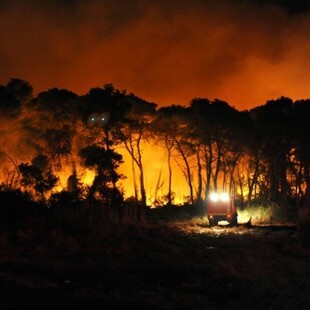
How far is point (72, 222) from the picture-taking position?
55.7 feet

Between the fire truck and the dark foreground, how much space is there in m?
11.1

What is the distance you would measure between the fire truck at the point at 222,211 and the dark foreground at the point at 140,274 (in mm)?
11149

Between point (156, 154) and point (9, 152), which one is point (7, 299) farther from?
point (156, 154)

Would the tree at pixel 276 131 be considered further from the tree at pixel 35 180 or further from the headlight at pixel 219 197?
the tree at pixel 35 180

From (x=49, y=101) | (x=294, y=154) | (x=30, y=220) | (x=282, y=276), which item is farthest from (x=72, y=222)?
(x=294, y=154)

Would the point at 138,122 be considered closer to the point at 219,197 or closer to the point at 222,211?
the point at 219,197

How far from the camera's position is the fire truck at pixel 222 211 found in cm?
2909

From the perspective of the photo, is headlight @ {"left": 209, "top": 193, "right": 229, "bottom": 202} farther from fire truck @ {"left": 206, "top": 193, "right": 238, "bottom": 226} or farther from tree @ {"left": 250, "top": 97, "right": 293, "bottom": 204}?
tree @ {"left": 250, "top": 97, "right": 293, "bottom": 204}

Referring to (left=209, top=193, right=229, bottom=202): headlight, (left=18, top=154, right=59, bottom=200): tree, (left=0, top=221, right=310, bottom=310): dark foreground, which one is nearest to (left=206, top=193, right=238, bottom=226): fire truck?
(left=209, top=193, right=229, bottom=202): headlight

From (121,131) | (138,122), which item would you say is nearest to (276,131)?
(138,122)

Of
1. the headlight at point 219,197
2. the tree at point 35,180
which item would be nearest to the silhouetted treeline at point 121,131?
the tree at point 35,180

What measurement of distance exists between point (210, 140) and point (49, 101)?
41.2ft

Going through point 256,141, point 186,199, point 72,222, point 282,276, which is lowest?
point 282,276

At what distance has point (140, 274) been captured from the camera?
11.4 metres
